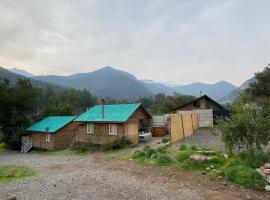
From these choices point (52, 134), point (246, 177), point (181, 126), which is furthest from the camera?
point (52, 134)

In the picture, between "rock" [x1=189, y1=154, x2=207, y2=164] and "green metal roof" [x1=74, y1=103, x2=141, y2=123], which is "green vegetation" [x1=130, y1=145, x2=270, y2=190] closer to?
"rock" [x1=189, y1=154, x2=207, y2=164]

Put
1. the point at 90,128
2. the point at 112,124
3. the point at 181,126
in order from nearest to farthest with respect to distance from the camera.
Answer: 1. the point at 181,126
2. the point at 112,124
3. the point at 90,128

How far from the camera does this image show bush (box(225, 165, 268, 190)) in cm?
1010

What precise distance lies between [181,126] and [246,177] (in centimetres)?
1454

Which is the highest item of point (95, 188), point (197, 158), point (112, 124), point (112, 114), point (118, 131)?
point (112, 114)

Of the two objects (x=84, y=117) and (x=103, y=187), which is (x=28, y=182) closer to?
(x=103, y=187)

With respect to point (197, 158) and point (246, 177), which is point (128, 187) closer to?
point (197, 158)

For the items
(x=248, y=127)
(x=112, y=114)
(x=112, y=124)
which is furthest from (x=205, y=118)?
(x=248, y=127)

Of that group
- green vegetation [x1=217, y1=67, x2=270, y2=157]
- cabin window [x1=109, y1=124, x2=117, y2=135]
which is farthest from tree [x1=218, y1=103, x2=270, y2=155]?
cabin window [x1=109, y1=124, x2=117, y2=135]

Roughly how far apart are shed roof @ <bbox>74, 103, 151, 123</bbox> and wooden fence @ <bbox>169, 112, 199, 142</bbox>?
17.6ft

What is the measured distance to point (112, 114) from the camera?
1148 inches

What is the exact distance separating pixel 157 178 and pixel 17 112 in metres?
32.0

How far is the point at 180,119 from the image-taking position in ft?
82.2

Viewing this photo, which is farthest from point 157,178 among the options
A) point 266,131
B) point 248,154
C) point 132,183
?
point 266,131
